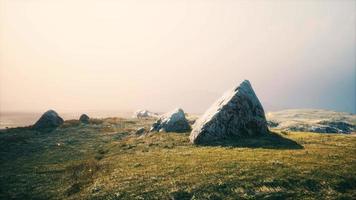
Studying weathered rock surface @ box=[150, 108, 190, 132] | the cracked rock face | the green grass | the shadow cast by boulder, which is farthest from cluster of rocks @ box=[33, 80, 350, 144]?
weathered rock surface @ box=[150, 108, 190, 132]

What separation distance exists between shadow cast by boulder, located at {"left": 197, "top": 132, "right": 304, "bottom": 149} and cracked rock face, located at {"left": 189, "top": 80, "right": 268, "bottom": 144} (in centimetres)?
110

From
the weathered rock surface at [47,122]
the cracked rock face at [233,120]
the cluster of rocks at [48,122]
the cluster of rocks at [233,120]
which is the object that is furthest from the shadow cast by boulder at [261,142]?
the weathered rock surface at [47,122]

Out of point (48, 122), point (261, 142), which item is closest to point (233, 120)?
point (261, 142)

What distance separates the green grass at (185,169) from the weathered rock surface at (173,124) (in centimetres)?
724

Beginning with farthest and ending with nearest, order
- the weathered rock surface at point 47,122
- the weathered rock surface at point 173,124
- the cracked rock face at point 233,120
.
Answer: the weathered rock surface at point 47,122, the weathered rock surface at point 173,124, the cracked rock face at point 233,120

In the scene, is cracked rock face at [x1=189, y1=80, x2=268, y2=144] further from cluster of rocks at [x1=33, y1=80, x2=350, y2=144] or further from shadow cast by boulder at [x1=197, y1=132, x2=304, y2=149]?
shadow cast by boulder at [x1=197, y1=132, x2=304, y2=149]

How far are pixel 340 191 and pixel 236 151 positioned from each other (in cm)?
1292

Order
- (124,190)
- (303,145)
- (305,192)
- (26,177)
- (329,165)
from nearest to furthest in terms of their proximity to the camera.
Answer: (305,192) → (124,190) → (329,165) → (26,177) → (303,145)

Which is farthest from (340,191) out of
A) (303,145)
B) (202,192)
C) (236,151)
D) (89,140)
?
(89,140)

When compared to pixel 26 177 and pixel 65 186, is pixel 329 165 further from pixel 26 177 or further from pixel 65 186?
pixel 26 177

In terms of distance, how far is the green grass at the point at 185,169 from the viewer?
2406 centimetres

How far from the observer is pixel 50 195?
26.5 metres

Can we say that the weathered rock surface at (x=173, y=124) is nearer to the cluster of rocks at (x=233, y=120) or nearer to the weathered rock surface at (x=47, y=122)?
the cluster of rocks at (x=233, y=120)

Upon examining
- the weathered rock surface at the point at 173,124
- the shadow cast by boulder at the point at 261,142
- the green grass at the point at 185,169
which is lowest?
the green grass at the point at 185,169
